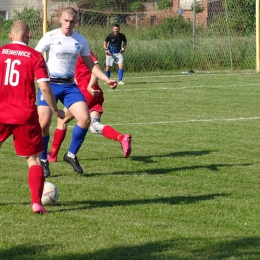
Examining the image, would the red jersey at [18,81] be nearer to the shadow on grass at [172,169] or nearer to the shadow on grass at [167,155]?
the shadow on grass at [172,169]

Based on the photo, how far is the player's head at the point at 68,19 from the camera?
8766 mm

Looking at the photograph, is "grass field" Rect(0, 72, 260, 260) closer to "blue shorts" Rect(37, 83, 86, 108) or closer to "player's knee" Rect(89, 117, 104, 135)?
"player's knee" Rect(89, 117, 104, 135)

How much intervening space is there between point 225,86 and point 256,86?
84 cm

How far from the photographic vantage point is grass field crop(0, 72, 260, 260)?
5766 mm

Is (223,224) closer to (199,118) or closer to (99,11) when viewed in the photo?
(199,118)

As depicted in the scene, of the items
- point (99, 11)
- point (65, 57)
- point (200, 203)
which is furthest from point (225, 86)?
point (200, 203)

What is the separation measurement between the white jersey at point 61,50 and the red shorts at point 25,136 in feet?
7.66

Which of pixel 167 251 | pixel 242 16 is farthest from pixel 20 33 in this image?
pixel 242 16

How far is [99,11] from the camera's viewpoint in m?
29.7

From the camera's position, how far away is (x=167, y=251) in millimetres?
5625

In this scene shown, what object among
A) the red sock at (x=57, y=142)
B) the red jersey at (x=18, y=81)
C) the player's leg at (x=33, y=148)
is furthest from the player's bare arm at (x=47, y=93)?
the red sock at (x=57, y=142)

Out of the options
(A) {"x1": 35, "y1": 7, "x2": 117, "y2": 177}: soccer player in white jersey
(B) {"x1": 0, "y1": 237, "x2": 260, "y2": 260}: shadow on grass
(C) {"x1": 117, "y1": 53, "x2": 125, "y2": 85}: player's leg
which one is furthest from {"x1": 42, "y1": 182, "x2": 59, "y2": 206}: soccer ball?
(C) {"x1": 117, "y1": 53, "x2": 125, "y2": 85}: player's leg

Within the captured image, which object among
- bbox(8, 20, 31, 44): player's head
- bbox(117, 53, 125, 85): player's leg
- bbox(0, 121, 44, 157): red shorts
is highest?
bbox(8, 20, 31, 44): player's head

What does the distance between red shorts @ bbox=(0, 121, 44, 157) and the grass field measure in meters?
0.56
